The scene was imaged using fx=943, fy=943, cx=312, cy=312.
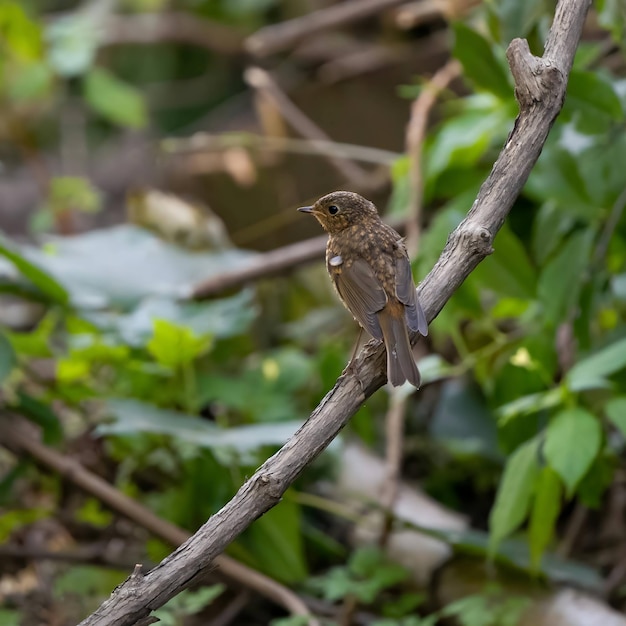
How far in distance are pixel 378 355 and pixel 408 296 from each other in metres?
0.27

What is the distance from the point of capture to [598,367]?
2.18 meters

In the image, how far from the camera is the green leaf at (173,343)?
9.54 feet

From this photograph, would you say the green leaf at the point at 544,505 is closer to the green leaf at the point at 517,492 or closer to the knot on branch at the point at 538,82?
the green leaf at the point at 517,492

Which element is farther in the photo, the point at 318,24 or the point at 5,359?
the point at 318,24

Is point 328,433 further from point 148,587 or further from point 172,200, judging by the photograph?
point 172,200

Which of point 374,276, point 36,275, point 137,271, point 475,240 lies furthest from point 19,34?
point 475,240

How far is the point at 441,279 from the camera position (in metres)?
1.66

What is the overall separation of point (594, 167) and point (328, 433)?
1523 mm

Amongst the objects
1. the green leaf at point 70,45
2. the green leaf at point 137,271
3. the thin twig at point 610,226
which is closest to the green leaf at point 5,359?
the green leaf at point 137,271

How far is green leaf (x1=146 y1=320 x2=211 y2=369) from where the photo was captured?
291 centimetres

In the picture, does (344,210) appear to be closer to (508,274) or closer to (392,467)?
(508,274)

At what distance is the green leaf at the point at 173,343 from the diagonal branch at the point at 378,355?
1180 millimetres

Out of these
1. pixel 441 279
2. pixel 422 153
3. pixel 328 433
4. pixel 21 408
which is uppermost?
pixel 422 153

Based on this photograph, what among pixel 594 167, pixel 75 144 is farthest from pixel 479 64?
pixel 75 144
